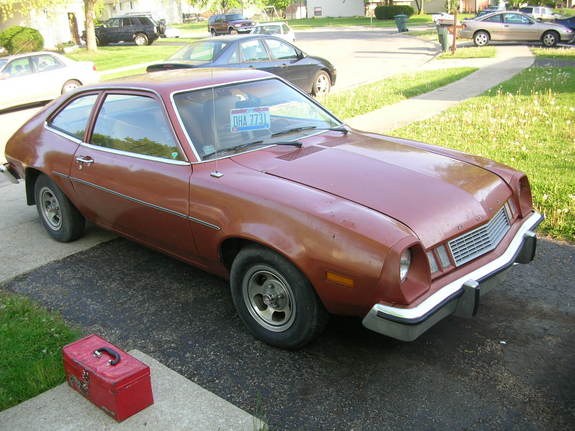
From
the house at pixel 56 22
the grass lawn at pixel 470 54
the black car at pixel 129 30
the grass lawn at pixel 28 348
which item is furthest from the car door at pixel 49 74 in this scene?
the black car at pixel 129 30

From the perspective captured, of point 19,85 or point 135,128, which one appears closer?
point 135,128

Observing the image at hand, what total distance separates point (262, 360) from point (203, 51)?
9705 millimetres

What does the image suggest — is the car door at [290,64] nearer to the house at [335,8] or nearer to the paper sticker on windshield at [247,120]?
the paper sticker on windshield at [247,120]

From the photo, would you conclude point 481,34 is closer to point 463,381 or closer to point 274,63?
point 274,63

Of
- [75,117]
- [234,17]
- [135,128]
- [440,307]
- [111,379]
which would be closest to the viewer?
[111,379]

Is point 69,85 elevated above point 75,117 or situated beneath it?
situated beneath

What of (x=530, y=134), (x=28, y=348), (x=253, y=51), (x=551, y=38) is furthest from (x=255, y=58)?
(x=551, y=38)

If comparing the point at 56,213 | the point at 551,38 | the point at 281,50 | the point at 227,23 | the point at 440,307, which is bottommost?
the point at 56,213

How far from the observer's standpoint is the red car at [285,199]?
10.6 feet

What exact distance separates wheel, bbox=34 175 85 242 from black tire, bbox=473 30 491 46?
2242 cm

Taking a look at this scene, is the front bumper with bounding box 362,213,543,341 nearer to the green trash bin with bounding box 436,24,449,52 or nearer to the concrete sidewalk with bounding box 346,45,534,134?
the concrete sidewalk with bounding box 346,45,534,134

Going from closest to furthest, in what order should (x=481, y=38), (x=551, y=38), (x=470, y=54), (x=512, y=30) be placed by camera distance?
(x=470, y=54) < (x=551, y=38) < (x=512, y=30) < (x=481, y=38)

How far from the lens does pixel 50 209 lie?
18.6ft

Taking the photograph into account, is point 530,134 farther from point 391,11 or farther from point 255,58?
point 391,11
